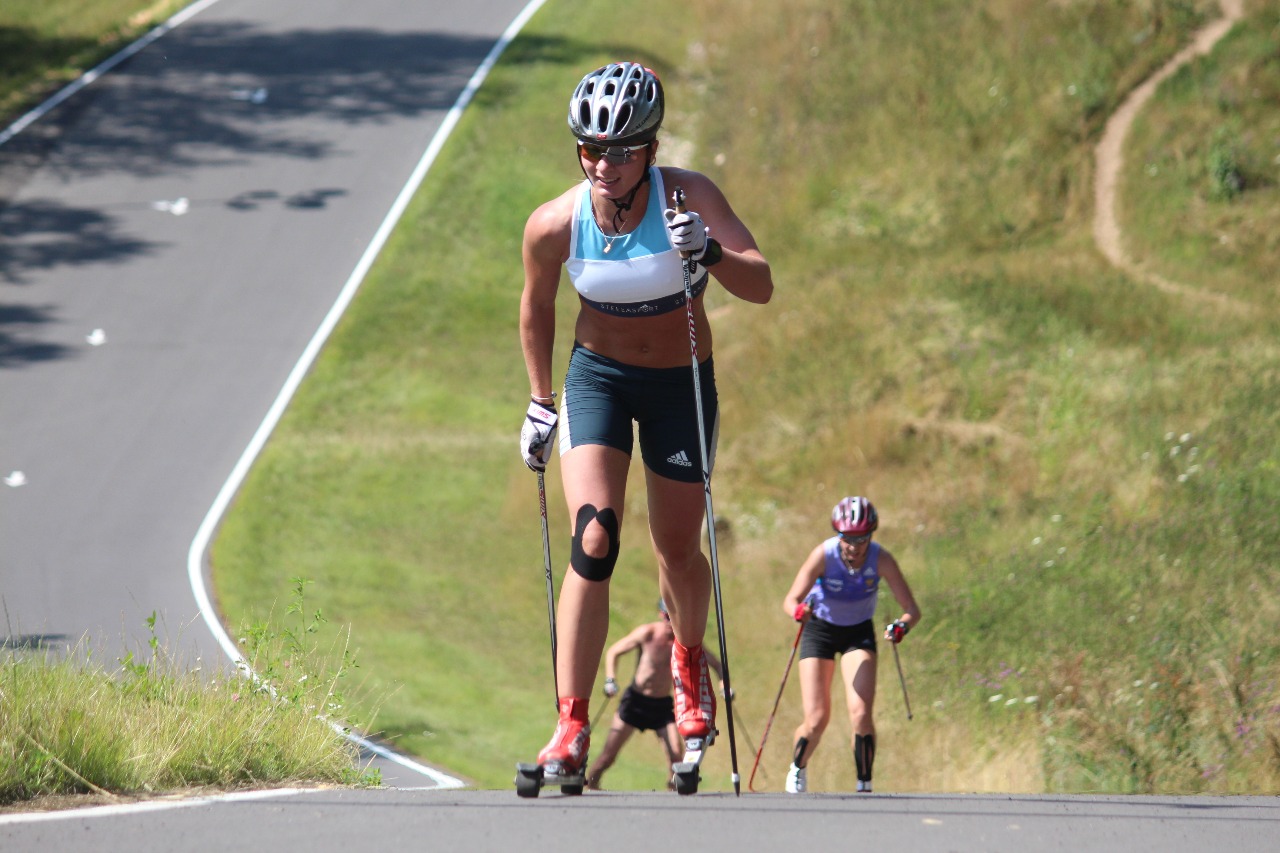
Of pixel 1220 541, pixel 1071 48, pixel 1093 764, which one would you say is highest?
pixel 1071 48

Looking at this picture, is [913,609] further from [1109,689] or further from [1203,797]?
[1203,797]

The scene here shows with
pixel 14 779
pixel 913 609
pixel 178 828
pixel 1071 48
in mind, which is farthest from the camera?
pixel 1071 48

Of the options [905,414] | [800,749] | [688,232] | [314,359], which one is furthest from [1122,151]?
[688,232]

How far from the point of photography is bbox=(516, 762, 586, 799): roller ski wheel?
575 centimetres

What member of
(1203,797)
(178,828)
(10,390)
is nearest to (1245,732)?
(1203,797)

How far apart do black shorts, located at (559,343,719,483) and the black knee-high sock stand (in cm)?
509

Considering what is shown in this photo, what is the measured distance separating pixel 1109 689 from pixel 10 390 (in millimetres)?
15396

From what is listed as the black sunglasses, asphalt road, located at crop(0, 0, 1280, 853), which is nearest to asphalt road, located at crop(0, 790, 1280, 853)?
asphalt road, located at crop(0, 0, 1280, 853)

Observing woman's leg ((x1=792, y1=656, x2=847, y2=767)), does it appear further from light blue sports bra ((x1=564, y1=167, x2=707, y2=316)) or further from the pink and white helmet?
light blue sports bra ((x1=564, y1=167, x2=707, y2=316))

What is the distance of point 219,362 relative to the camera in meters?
21.2

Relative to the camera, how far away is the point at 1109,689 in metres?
12.4

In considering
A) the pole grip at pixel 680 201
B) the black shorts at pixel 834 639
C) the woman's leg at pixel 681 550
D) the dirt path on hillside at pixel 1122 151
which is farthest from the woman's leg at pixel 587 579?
the dirt path on hillside at pixel 1122 151

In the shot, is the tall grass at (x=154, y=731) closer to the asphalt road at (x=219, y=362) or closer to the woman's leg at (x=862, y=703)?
the asphalt road at (x=219, y=362)

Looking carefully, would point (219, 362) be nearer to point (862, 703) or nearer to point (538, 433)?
point (862, 703)
